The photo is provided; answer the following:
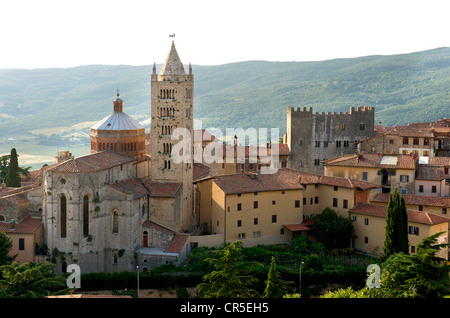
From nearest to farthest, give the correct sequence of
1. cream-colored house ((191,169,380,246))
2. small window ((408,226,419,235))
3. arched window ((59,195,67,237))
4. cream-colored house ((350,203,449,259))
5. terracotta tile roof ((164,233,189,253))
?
1. arched window ((59,195,67,237))
2. terracotta tile roof ((164,233,189,253))
3. cream-colored house ((350,203,449,259))
4. small window ((408,226,419,235))
5. cream-colored house ((191,169,380,246))

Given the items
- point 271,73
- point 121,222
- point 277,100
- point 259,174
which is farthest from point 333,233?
point 271,73

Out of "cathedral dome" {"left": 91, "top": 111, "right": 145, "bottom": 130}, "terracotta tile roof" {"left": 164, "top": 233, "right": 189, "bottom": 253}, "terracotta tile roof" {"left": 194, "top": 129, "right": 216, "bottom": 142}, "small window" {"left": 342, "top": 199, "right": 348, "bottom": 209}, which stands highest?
"cathedral dome" {"left": 91, "top": 111, "right": 145, "bottom": 130}

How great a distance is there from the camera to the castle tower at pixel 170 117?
189 ft

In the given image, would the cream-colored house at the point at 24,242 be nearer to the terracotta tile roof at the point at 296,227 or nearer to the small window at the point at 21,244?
the small window at the point at 21,244

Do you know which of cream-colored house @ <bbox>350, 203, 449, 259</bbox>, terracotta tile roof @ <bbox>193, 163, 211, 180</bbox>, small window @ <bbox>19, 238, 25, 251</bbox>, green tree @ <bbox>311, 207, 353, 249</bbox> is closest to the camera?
small window @ <bbox>19, 238, 25, 251</bbox>

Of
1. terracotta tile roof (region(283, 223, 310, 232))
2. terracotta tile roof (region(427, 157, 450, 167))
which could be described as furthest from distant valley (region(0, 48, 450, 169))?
terracotta tile roof (region(283, 223, 310, 232))

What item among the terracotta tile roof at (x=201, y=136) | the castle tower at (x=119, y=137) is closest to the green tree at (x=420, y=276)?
the castle tower at (x=119, y=137)

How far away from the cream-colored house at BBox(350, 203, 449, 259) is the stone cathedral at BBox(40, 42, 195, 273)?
1684 cm

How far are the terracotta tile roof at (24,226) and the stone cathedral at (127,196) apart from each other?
1072 mm

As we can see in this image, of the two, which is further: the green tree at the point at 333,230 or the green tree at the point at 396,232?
the green tree at the point at 333,230

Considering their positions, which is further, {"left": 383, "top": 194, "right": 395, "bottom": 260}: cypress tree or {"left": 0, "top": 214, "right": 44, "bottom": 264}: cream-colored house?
{"left": 0, "top": 214, "right": 44, "bottom": 264}: cream-colored house

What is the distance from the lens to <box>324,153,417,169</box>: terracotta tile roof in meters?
63.2

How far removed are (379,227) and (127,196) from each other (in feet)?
78.5

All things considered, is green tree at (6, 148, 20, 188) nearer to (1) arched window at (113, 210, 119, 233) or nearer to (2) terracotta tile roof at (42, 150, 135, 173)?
(2) terracotta tile roof at (42, 150, 135, 173)
